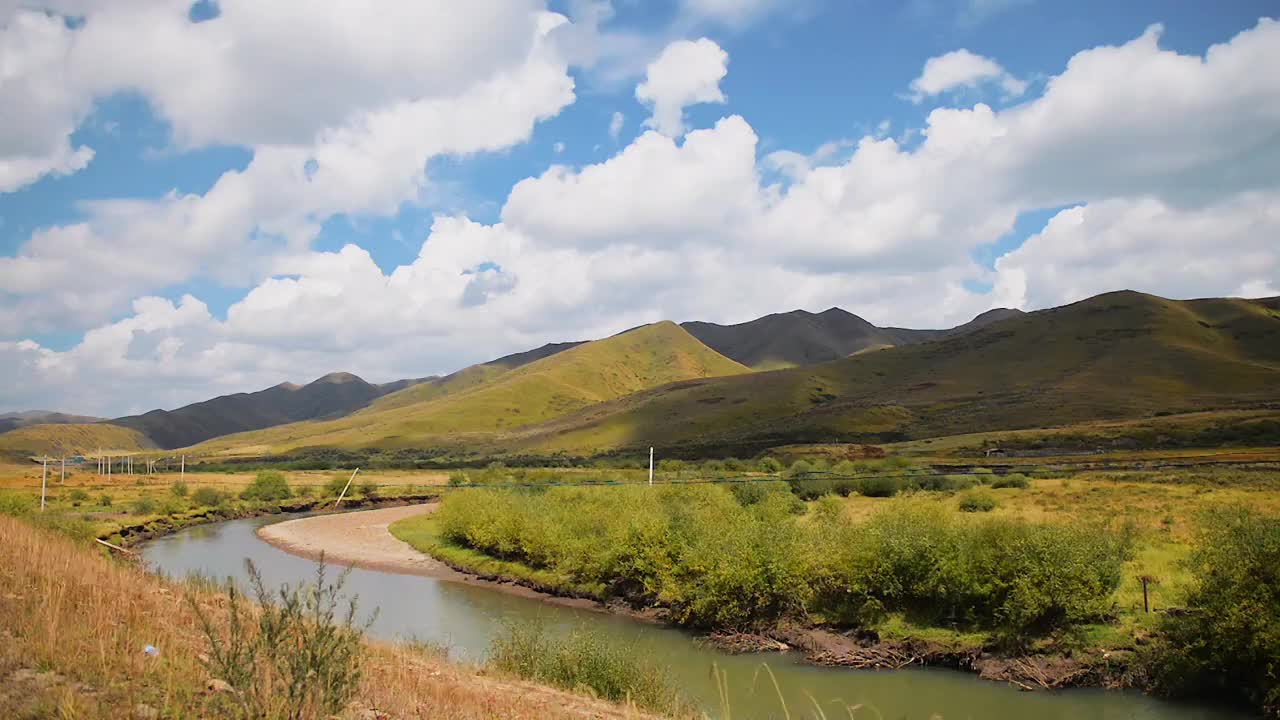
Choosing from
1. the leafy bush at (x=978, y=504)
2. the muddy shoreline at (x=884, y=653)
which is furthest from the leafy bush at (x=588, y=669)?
the leafy bush at (x=978, y=504)

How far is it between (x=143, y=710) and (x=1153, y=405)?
472 feet

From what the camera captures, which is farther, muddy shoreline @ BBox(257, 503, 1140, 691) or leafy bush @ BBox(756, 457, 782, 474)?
leafy bush @ BBox(756, 457, 782, 474)

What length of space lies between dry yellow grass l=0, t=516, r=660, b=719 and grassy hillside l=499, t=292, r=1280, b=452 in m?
119

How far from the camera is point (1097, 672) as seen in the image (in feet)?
75.4

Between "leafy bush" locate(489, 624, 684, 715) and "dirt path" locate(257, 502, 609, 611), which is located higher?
"leafy bush" locate(489, 624, 684, 715)

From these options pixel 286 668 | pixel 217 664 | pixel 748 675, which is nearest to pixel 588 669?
pixel 748 675

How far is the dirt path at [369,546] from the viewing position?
42.3 m

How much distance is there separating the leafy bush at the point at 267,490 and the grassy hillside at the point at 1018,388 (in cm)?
7051

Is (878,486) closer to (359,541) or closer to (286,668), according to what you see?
(359,541)

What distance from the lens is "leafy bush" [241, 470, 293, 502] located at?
83812 millimetres

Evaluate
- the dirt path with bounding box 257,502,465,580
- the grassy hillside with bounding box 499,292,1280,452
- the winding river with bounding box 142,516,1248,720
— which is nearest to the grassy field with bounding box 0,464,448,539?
the dirt path with bounding box 257,502,465,580

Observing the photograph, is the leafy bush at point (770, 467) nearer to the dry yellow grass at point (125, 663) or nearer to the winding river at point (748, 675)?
the winding river at point (748, 675)

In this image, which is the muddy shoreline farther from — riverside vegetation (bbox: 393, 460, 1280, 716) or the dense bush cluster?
the dense bush cluster

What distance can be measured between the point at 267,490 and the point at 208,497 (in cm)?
667
